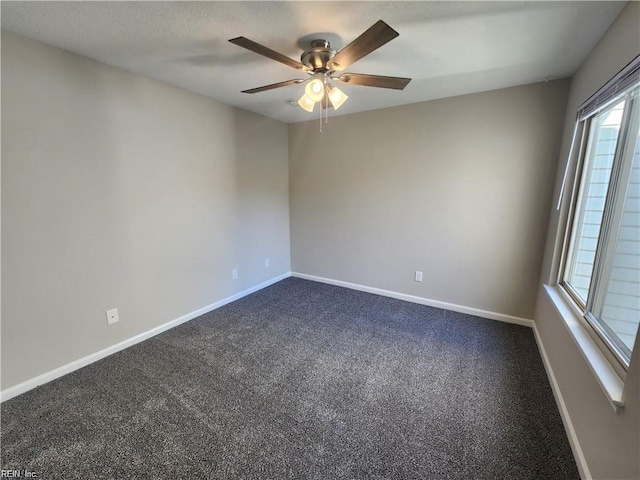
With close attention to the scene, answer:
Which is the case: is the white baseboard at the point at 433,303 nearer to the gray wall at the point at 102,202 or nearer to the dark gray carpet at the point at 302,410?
the dark gray carpet at the point at 302,410

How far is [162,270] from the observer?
8.43ft

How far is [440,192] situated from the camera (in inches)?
116

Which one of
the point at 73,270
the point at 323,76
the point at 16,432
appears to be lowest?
the point at 16,432

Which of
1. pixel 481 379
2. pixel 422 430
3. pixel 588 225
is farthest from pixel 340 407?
pixel 588 225

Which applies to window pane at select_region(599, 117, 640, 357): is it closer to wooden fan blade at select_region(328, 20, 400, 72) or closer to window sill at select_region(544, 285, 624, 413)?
window sill at select_region(544, 285, 624, 413)

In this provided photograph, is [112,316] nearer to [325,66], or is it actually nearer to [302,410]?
[302,410]

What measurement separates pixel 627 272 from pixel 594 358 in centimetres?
46

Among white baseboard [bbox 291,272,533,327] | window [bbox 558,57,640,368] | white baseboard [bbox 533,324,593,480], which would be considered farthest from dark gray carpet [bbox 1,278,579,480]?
window [bbox 558,57,640,368]

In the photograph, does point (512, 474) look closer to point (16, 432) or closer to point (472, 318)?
point (472, 318)

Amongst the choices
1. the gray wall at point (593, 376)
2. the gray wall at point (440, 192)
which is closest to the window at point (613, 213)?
the gray wall at point (593, 376)

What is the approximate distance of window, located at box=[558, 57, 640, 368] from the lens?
130 cm

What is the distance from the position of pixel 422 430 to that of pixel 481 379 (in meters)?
0.72

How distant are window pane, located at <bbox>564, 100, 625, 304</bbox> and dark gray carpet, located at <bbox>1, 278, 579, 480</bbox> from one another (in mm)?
774

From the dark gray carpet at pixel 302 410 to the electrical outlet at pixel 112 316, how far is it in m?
0.28
